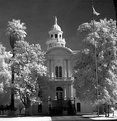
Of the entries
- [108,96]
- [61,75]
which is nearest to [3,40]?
[61,75]

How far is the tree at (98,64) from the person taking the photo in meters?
30.5

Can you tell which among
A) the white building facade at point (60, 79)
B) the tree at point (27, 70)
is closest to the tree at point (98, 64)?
the tree at point (27, 70)

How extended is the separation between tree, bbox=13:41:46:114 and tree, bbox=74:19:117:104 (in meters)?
5.52

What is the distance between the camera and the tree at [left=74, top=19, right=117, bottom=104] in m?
30.5

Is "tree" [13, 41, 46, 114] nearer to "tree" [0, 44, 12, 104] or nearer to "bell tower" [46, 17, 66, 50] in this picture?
"tree" [0, 44, 12, 104]

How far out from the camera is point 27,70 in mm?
Answer: 35625

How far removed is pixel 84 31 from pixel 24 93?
32.5ft

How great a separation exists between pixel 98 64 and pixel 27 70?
870 cm

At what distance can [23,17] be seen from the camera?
38750 mm

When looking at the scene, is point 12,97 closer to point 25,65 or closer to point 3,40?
point 25,65

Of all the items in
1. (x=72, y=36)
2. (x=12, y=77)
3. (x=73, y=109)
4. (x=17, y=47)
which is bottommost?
(x=73, y=109)

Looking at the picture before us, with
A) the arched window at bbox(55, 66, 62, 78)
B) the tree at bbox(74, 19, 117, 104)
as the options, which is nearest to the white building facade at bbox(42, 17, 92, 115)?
the arched window at bbox(55, 66, 62, 78)

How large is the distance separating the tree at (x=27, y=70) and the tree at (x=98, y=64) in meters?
5.52

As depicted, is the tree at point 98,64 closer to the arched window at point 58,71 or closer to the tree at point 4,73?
the tree at point 4,73
